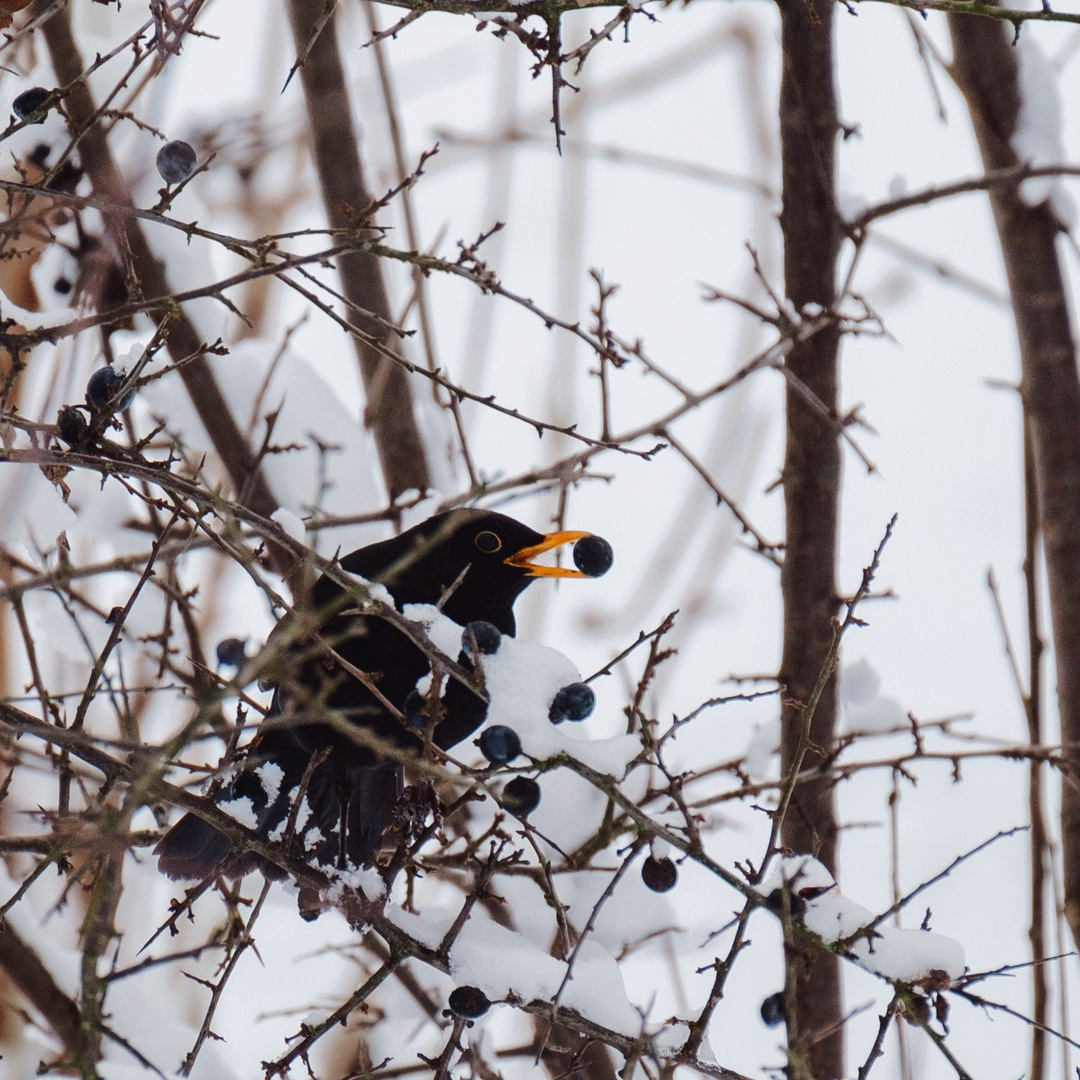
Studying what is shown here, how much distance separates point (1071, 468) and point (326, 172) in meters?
2.43

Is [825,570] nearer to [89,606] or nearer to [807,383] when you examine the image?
[807,383]

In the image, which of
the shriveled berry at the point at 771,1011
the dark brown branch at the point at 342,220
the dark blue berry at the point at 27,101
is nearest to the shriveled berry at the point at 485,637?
the shriveled berry at the point at 771,1011

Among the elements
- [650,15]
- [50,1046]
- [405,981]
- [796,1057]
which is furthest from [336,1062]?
[650,15]

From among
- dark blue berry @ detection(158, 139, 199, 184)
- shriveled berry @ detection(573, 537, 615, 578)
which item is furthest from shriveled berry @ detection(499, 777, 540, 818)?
dark blue berry @ detection(158, 139, 199, 184)

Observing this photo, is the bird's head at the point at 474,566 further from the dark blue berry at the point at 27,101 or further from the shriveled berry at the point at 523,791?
the dark blue berry at the point at 27,101

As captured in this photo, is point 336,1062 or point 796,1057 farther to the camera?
point 336,1062

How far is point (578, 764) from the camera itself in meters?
2.01

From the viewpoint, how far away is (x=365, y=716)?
108 inches

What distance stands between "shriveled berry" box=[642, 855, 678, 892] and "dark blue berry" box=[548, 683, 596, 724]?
0.38 metres

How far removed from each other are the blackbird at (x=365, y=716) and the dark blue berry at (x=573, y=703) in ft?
0.67

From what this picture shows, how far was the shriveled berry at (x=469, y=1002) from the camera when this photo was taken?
215 centimetres

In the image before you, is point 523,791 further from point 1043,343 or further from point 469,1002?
point 1043,343

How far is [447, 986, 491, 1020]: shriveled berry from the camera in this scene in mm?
2154

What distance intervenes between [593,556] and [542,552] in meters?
0.31
